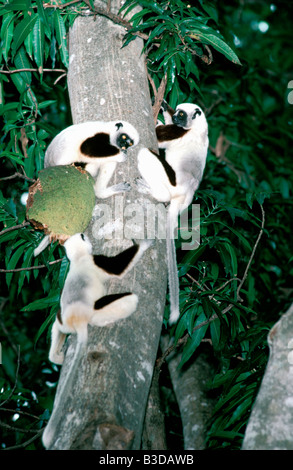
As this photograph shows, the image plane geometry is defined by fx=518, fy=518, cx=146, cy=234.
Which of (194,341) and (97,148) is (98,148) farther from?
(194,341)

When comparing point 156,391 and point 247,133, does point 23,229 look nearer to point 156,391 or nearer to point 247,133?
point 156,391

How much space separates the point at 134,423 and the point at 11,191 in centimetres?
386

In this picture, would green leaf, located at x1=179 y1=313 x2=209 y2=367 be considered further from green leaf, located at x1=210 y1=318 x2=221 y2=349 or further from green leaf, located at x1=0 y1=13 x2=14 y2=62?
green leaf, located at x1=0 y1=13 x2=14 y2=62

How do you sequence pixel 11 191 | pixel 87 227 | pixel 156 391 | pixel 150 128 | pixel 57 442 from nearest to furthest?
pixel 57 442 < pixel 87 227 < pixel 150 128 < pixel 156 391 < pixel 11 191

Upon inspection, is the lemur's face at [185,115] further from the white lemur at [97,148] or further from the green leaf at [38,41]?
the green leaf at [38,41]

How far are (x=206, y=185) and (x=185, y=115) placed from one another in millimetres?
1413

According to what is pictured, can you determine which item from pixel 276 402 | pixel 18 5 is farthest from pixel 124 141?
pixel 276 402

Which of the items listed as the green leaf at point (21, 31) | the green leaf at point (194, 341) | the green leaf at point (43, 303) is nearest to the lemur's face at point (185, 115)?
the green leaf at point (21, 31)

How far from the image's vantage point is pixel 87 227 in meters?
2.99

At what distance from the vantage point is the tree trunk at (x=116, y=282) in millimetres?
2051

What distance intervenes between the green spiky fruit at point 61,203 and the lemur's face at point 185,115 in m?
1.49

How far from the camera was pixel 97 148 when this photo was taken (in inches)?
138

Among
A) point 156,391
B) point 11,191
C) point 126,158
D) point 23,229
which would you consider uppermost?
point 126,158

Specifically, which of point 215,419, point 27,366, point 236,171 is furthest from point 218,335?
point 236,171
